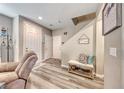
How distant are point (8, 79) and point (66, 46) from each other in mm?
3814

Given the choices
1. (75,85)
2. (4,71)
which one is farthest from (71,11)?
(4,71)

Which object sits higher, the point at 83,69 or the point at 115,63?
the point at 115,63

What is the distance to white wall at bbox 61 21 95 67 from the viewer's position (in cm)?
442

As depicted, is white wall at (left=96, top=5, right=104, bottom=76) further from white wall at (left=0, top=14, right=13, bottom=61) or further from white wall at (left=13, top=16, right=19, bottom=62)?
white wall at (left=0, top=14, right=13, bottom=61)

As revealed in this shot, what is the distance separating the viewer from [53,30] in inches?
331

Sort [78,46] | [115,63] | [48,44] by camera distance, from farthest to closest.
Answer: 1. [48,44]
2. [78,46]
3. [115,63]

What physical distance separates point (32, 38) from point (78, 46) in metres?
2.83

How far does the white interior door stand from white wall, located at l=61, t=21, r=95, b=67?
1.96 m

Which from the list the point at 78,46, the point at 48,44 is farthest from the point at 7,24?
the point at 78,46

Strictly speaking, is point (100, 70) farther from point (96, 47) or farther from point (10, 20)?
point (10, 20)

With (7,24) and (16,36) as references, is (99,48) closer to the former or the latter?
(16,36)

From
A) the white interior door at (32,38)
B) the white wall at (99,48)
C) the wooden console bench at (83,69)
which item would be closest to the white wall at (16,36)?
the white interior door at (32,38)

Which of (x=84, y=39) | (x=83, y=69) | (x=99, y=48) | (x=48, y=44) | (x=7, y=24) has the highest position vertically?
(x=7, y=24)

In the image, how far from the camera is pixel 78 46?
503cm
